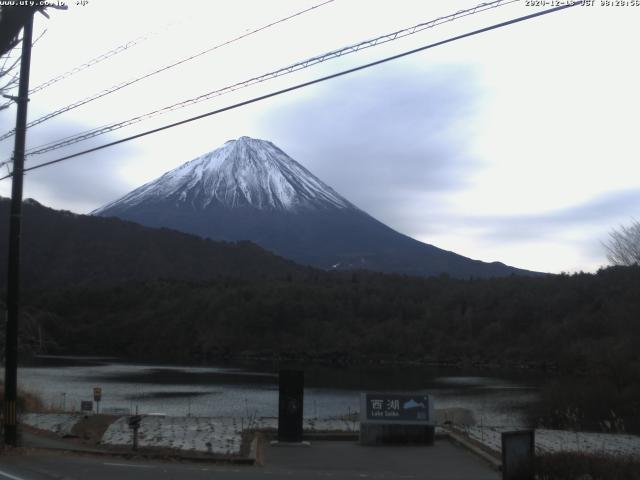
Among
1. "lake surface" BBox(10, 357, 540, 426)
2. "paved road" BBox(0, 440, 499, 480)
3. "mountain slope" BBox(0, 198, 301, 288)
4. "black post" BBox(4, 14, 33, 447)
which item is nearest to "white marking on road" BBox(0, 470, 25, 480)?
"paved road" BBox(0, 440, 499, 480)

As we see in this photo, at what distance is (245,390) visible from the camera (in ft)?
160

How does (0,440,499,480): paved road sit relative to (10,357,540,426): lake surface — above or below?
above

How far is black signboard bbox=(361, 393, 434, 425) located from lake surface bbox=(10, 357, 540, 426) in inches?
552

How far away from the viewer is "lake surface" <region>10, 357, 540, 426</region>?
35.7 m

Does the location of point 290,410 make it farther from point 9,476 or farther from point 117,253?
point 117,253

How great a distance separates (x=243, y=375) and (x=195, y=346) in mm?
44222

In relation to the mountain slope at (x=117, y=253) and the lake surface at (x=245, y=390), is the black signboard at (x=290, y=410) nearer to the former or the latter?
the lake surface at (x=245, y=390)

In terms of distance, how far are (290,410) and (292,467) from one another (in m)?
2.05

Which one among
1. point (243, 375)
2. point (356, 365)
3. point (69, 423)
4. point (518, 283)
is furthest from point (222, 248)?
point (69, 423)

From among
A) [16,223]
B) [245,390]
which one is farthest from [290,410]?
[245,390]

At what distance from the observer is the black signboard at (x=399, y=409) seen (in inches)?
621

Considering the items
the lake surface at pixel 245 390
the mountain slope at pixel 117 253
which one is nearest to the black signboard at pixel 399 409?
the lake surface at pixel 245 390

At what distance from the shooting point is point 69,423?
18125 millimetres

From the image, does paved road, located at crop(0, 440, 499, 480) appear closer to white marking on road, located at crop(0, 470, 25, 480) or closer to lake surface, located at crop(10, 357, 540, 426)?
white marking on road, located at crop(0, 470, 25, 480)
